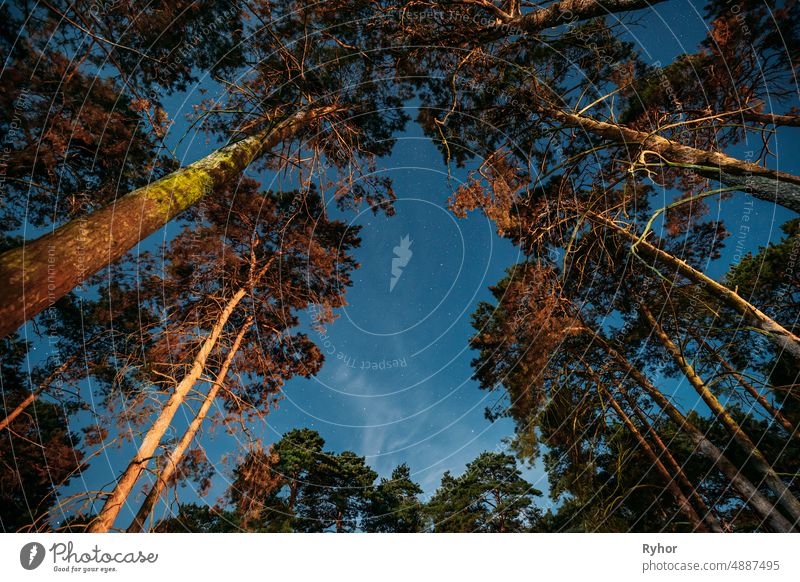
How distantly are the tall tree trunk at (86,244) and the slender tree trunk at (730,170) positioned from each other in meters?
4.91

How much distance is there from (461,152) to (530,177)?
1.51 m

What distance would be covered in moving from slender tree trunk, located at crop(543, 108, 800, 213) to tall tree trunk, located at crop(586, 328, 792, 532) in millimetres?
4205

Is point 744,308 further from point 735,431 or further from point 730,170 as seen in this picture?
point 735,431

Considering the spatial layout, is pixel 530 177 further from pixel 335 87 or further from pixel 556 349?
pixel 335 87

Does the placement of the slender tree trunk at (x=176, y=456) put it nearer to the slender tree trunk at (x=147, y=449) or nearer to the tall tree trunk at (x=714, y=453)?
the slender tree trunk at (x=147, y=449)

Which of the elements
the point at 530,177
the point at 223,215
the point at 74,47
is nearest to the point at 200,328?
the point at 223,215

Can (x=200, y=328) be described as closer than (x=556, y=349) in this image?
No

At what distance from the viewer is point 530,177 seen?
554cm

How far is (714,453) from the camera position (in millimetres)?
6457

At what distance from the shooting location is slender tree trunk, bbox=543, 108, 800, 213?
2.42 metres

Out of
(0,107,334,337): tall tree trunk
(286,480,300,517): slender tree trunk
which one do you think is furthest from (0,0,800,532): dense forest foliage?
(286,480,300,517): slender tree trunk
